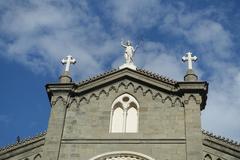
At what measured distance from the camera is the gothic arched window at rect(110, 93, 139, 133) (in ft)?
74.6

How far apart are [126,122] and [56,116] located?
321 centimetres

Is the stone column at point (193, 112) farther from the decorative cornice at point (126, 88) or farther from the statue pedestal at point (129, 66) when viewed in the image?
the statue pedestal at point (129, 66)

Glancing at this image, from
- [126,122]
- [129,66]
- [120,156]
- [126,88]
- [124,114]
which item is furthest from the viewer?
[129,66]

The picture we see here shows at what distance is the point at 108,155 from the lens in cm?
2145

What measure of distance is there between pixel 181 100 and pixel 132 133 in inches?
108

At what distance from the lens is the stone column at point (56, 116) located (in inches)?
862

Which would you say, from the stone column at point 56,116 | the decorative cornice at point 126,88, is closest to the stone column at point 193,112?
the decorative cornice at point 126,88

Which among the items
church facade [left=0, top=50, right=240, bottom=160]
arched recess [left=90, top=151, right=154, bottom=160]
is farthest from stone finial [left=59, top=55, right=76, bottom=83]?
arched recess [left=90, top=151, right=154, bottom=160]

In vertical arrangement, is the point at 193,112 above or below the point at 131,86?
below

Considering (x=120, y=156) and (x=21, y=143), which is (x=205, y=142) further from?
(x=21, y=143)

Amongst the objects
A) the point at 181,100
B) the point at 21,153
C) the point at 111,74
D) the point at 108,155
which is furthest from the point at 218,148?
the point at 21,153

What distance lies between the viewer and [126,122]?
2297cm

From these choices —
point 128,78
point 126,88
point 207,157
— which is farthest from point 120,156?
point 128,78

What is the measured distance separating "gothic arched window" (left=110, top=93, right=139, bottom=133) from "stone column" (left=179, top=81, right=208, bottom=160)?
229 cm
